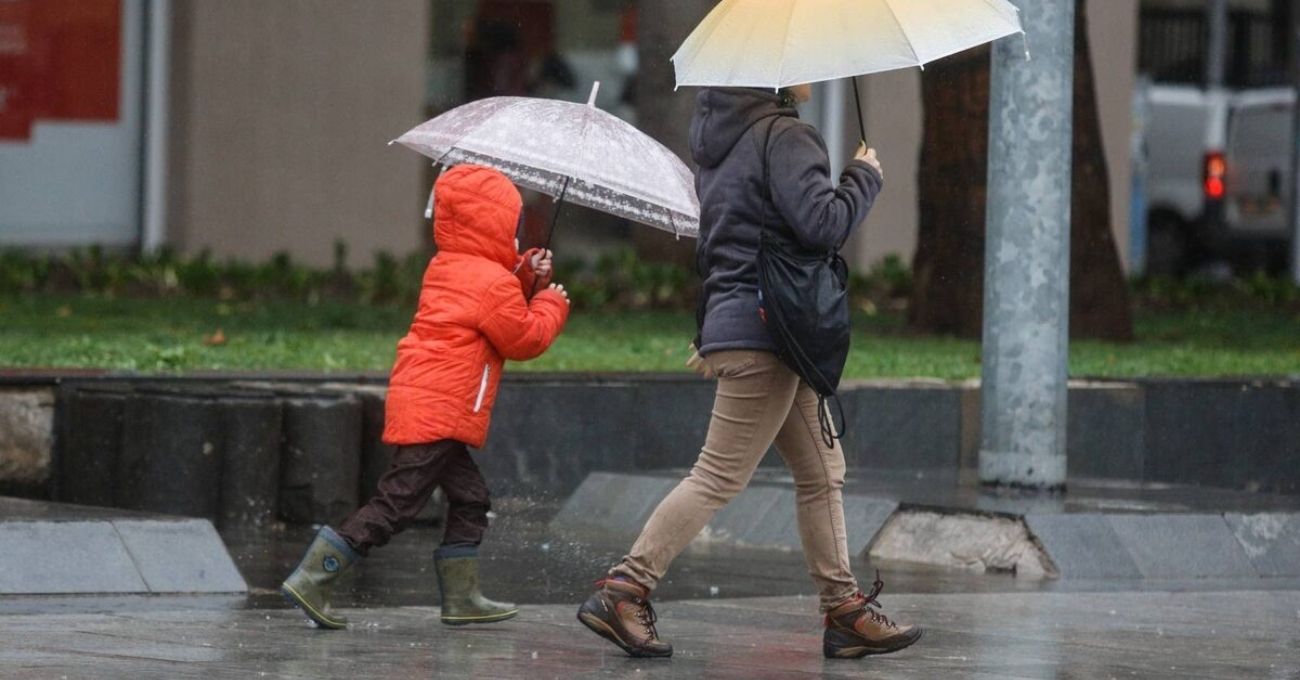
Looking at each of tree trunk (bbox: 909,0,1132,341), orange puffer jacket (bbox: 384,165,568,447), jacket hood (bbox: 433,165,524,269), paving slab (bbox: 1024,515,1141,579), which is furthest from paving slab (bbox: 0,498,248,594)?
tree trunk (bbox: 909,0,1132,341)

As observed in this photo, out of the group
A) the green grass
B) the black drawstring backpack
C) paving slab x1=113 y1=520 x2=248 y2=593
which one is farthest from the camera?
the green grass

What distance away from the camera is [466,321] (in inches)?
256

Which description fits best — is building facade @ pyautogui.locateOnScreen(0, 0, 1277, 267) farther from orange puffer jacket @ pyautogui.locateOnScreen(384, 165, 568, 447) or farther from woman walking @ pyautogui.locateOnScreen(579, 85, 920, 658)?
A: woman walking @ pyautogui.locateOnScreen(579, 85, 920, 658)

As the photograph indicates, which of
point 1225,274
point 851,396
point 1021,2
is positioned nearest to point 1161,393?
point 851,396

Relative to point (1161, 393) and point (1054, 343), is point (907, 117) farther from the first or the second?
point (1054, 343)

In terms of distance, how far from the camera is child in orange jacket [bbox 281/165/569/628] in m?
6.50

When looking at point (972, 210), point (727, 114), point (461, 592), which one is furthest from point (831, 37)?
point (972, 210)

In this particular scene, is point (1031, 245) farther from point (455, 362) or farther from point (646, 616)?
point (646, 616)

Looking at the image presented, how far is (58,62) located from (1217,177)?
14.7 meters

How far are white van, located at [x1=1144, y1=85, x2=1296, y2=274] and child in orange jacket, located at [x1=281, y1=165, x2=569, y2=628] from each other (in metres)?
21.3

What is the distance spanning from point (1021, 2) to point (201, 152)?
9.71 meters

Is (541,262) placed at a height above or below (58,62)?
below

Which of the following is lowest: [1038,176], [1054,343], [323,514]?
[323,514]

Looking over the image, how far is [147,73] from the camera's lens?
57.5 ft
